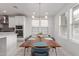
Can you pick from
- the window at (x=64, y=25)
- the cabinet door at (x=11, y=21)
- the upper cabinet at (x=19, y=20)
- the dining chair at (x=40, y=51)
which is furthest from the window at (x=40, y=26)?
the dining chair at (x=40, y=51)

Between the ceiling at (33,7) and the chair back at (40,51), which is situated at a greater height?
the ceiling at (33,7)

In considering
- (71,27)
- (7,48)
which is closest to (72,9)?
(71,27)

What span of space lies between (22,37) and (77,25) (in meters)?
6.00

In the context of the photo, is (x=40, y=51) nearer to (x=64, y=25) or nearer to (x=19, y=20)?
(x=64, y=25)

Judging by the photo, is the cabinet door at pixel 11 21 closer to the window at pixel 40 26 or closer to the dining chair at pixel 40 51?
the window at pixel 40 26

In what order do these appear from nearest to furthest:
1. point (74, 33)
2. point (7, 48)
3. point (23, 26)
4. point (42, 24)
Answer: point (7, 48) → point (74, 33) → point (23, 26) → point (42, 24)

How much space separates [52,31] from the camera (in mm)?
11180

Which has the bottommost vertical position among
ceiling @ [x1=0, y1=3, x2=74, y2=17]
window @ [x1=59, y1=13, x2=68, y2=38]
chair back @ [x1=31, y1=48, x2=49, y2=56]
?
chair back @ [x1=31, y1=48, x2=49, y2=56]

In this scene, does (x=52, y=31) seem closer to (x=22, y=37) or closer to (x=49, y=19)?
(x=49, y=19)

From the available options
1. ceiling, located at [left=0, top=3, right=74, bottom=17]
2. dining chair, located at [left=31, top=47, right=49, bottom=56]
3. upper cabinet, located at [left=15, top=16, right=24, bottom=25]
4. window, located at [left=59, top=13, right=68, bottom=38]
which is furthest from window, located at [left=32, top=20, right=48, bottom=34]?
dining chair, located at [left=31, top=47, right=49, bottom=56]

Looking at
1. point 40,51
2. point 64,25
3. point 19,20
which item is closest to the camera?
point 40,51

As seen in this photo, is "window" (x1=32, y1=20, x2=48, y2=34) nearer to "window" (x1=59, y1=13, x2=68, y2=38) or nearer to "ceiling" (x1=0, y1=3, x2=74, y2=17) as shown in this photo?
"ceiling" (x1=0, y1=3, x2=74, y2=17)

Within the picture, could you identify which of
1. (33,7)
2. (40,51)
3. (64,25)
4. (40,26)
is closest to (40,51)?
(40,51)

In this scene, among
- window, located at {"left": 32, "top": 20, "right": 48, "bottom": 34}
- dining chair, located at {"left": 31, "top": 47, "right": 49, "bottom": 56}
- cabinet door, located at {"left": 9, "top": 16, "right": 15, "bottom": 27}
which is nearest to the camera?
dining chair, located at {"left": 31, "top": 47, "right": 49, "bottom": 56}
